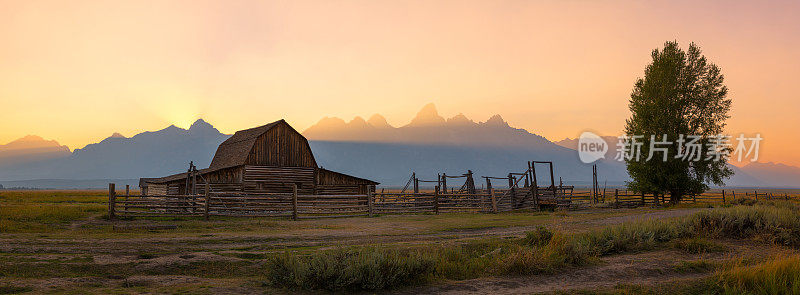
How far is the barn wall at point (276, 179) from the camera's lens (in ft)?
112

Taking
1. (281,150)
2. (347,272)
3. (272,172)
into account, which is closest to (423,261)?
(347,272)

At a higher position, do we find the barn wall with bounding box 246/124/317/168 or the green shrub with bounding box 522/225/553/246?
the barn wall with bounding box 246/124/317/168

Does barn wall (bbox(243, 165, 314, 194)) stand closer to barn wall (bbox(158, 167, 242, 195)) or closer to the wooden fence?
barn wall (bbox(158, 167, 242, 195))

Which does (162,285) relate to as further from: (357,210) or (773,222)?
(357,210)

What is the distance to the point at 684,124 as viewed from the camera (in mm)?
32656

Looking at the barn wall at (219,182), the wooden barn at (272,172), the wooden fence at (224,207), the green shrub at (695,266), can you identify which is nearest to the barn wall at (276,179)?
the wooden barn at (272,172)

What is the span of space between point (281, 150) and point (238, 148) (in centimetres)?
404

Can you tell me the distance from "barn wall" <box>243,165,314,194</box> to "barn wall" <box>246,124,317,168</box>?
81 centimetres

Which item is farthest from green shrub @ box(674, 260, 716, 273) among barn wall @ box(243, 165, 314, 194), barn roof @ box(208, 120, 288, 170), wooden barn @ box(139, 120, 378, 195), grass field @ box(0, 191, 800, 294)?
barn roof @ box(208, 120, 288, 170)

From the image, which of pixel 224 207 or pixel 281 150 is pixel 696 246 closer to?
pixel 224 207

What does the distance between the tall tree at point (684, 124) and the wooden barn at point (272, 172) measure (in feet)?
67.4

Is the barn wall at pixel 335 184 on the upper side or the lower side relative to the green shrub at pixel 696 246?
upper

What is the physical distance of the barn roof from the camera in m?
35.5

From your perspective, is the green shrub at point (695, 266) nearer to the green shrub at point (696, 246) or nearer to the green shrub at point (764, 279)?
the green shrub at point (764, 279)
